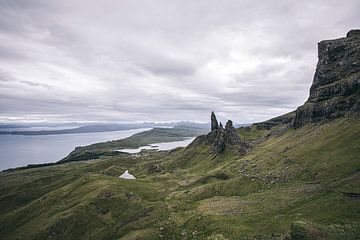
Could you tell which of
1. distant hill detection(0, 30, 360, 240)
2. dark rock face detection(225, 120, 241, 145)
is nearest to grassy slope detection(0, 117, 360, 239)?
distant hill detection(0, 30, 360, 240)

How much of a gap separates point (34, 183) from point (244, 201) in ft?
512

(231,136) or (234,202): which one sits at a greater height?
(231,136)

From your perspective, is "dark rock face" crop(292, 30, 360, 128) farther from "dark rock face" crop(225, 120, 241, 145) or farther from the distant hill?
"dark rock face" crop(225, 120, 241, 145)

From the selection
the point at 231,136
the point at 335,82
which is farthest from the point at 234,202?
the point at 335,82

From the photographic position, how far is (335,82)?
118375 mm

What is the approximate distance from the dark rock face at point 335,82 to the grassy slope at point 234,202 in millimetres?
7768

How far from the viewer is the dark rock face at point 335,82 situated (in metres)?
101

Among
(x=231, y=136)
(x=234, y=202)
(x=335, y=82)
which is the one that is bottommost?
(x=234, y=202)

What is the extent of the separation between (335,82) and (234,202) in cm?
8311

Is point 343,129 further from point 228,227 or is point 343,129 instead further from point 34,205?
point 34,205

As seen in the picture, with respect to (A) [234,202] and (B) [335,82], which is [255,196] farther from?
(B) [335,82]

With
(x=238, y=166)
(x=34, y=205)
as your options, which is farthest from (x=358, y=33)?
(x=34, y=205)

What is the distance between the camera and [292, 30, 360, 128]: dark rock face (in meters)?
101

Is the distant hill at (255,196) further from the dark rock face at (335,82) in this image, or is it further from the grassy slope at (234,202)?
the dark rock face at (335,82)
